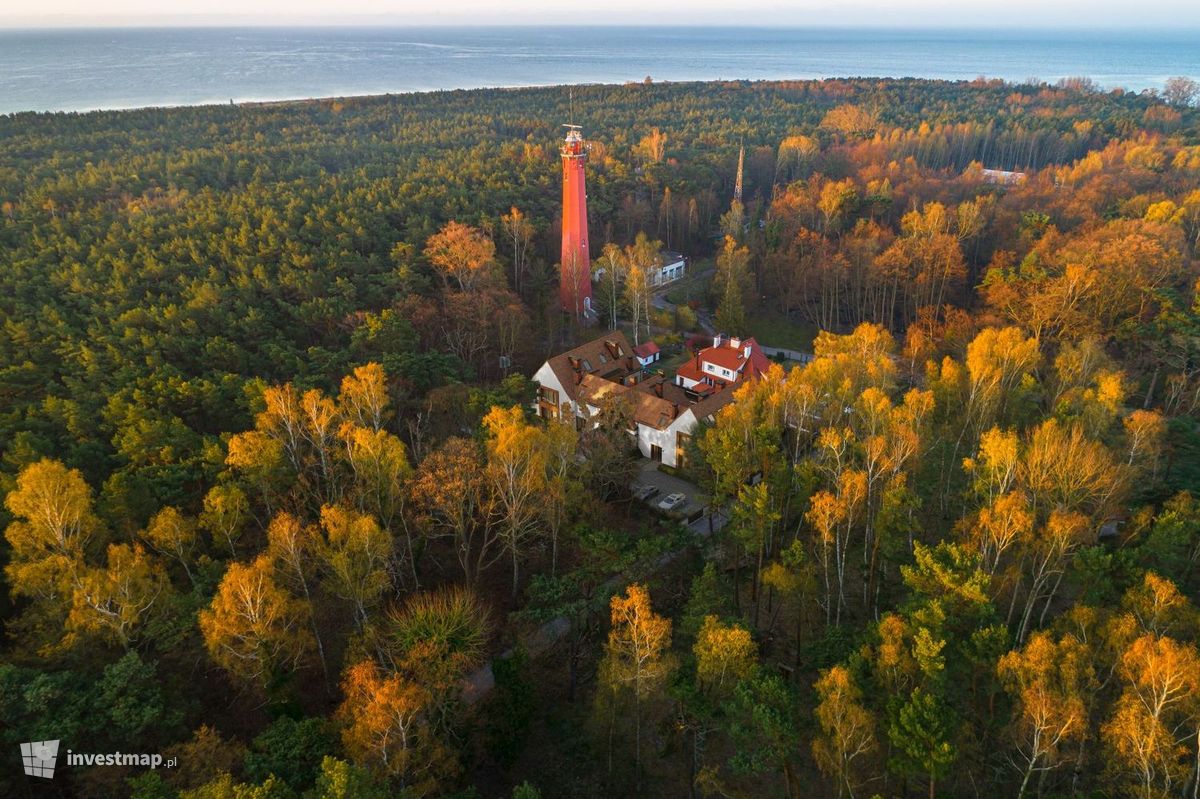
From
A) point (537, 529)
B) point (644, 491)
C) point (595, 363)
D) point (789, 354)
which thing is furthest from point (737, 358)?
point (537, 529)

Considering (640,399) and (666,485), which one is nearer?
(666,485)

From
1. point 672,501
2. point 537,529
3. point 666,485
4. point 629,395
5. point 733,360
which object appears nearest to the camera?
point 537,529

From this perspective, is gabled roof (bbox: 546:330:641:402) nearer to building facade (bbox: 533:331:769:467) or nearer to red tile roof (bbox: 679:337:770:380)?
building facade (bbox: 533:331:769:467)

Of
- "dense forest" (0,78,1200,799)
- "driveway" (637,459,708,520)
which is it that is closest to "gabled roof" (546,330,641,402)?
"dense forest" (0,78,1200,799)

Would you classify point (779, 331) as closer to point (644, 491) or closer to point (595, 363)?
point (595, 363)

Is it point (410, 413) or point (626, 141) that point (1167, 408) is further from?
point (626, 141)

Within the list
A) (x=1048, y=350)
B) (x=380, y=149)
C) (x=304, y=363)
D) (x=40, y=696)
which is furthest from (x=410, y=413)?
(x=380, y=149)
